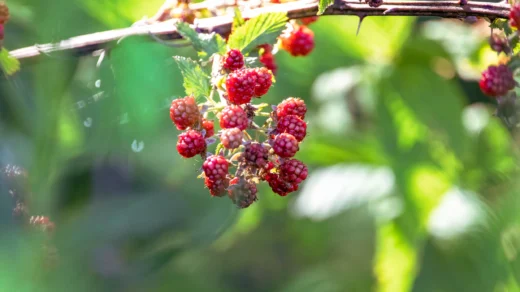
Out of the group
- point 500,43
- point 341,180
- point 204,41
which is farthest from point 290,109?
point 341,180

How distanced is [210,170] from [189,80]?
119mm

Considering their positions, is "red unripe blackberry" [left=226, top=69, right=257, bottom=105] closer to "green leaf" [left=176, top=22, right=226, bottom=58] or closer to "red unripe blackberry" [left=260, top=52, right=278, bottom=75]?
"green leaf" [left=176, top=22, right=226, bottom=58]

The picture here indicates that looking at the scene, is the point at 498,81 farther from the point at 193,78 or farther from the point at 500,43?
the point at 193,78

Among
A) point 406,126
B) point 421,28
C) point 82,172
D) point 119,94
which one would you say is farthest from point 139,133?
point 421,28

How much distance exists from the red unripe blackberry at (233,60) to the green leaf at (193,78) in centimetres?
3

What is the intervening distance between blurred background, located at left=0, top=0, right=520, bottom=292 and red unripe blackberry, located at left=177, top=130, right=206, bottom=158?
384 millimetres

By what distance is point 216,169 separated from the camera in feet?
2.12

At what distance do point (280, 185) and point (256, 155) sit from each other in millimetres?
58

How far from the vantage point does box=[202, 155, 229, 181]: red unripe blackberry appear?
645 millimetres

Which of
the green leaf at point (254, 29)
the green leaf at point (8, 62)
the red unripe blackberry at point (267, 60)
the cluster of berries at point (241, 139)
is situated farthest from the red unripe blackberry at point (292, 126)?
the green leaf at point (8, 62)

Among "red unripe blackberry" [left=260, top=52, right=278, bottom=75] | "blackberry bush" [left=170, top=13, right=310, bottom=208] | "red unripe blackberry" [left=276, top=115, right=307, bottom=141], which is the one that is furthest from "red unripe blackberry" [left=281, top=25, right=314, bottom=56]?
"red unripe blackberry" [left=276, top=115, right=307, bottom=141]

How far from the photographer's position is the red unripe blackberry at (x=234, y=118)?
660mm

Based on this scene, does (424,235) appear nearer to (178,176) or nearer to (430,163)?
(430,163)

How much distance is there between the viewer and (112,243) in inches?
57.8
